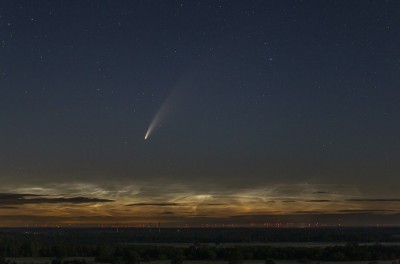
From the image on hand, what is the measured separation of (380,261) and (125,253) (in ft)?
158

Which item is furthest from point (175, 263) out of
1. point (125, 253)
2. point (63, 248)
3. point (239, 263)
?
point (63, 248)

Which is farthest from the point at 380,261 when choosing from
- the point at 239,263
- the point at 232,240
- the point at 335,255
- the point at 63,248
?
the point at 232,240

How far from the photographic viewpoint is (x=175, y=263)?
96562mm

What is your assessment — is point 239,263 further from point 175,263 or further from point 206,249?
point 206,249

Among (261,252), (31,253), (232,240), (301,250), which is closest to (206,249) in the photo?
(261,252)

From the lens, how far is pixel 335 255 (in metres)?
107

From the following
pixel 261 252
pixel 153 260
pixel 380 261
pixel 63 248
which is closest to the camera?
pixel 380 261

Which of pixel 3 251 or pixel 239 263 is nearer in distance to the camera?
pixel 239 263

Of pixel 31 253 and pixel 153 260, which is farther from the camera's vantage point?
pixel 31 253

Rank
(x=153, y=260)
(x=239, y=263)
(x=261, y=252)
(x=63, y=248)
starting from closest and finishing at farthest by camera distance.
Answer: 1. (x=239, y=263)
2. (x=153, y=260)
3. (x=261, y=252)
4. (x=63, y=248)

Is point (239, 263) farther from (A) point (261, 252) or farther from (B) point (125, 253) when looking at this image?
(B) point (125, 253)

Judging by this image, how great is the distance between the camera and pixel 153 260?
110125mm

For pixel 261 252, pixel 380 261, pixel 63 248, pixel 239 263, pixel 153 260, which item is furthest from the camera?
pixel 63 248

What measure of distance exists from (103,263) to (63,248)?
92.6 ft
